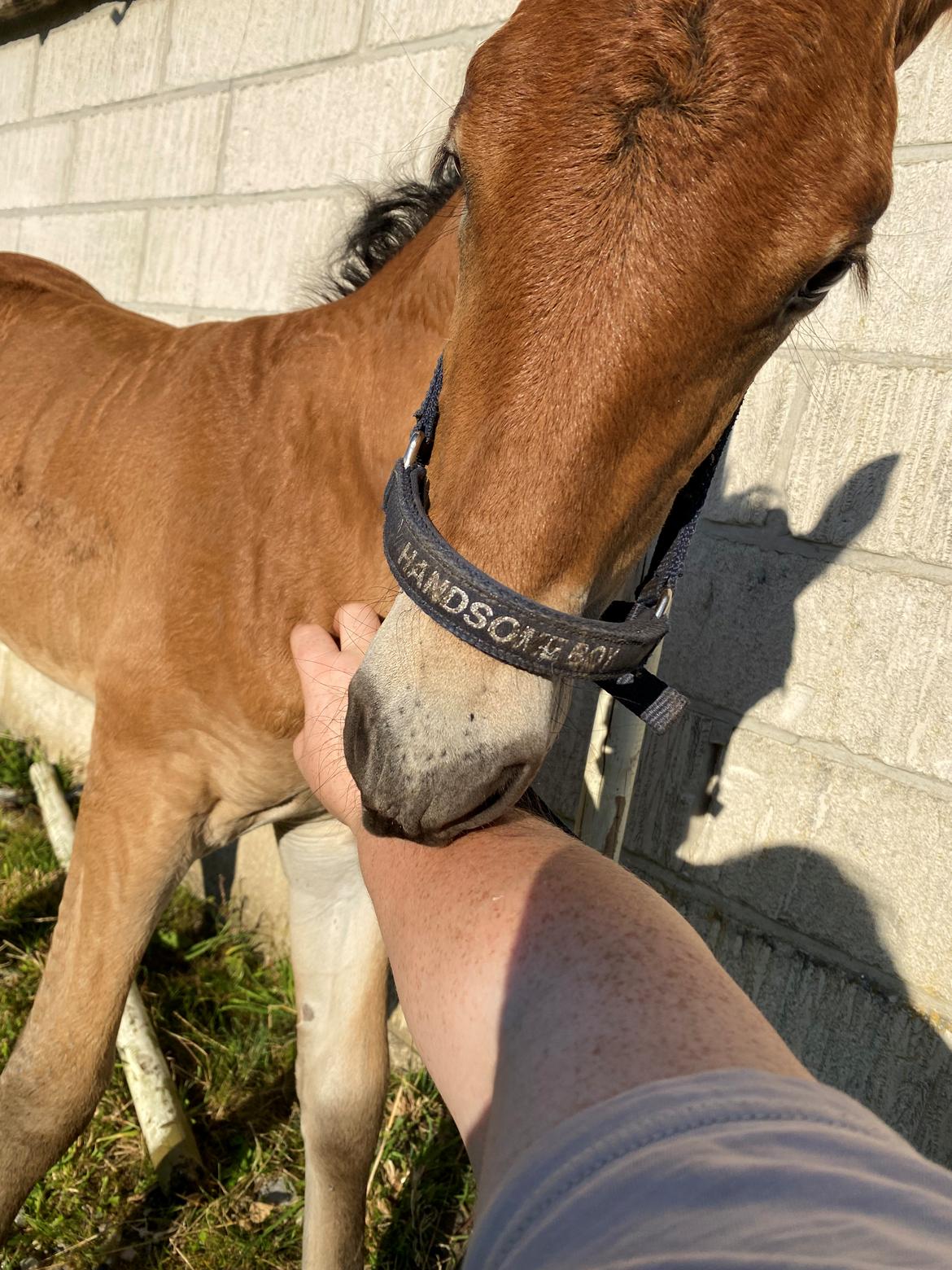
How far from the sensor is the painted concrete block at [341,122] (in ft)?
7.79

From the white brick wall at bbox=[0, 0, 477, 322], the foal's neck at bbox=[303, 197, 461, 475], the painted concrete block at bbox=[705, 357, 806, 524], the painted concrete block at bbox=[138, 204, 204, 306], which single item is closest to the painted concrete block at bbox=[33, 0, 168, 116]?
the white brick wall at bbox=[0, 0, 477, 322]

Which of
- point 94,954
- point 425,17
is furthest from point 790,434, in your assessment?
point 94,954

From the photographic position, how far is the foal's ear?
104 cm

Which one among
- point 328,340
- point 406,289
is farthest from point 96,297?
point 406,289

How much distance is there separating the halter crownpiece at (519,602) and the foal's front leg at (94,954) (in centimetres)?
73

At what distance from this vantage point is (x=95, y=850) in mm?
1562

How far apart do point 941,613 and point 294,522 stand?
112 centimetres

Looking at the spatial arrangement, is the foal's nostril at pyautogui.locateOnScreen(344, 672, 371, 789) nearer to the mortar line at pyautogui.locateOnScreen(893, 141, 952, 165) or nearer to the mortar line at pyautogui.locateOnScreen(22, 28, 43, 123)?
the mortar line at pyautogui.locateOnScreen(893, 141, 952, 165)

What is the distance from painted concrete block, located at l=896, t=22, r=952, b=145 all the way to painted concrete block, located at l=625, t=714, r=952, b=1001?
1123mm

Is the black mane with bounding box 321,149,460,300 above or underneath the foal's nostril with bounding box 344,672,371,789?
above

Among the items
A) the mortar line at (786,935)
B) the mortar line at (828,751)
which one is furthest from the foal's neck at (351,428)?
the mortar line at (786,935)

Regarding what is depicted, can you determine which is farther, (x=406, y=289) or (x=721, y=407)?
(x=406, y=289)

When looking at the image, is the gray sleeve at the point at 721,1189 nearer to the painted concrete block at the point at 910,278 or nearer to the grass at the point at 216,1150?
the painted concrete block at the point at 910,278

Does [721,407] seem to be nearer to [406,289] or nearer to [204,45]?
[406,289]
